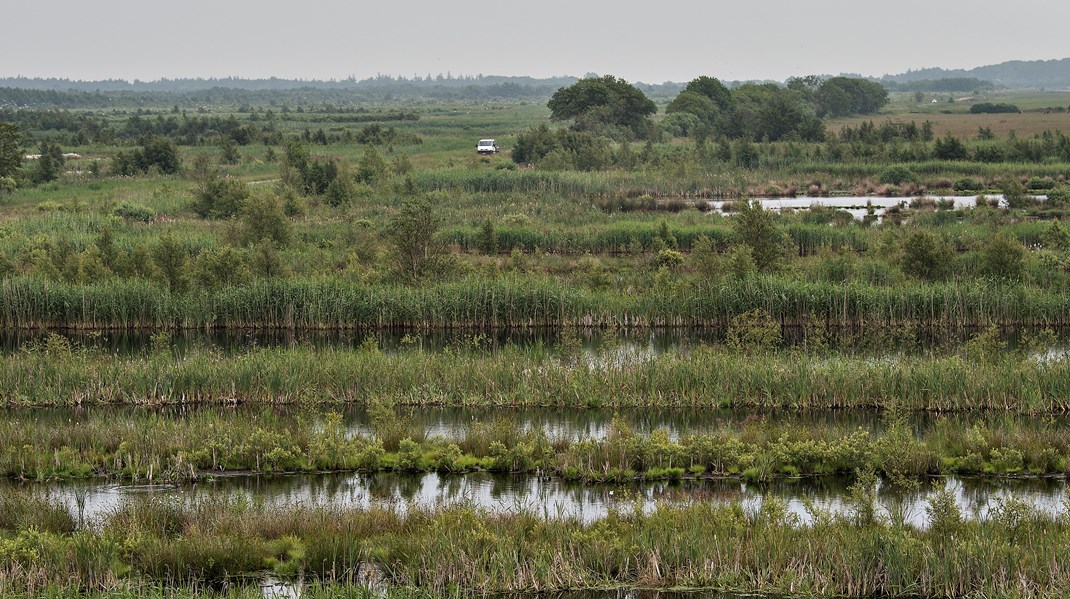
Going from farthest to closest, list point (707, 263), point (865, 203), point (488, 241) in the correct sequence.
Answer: point (865, 203) < point (488, 241) < point (707, 263)

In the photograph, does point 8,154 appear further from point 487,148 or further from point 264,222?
point 487,148

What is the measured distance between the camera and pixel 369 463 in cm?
2238

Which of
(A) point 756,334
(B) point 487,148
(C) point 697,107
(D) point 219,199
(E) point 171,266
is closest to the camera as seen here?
(A) point 756,334

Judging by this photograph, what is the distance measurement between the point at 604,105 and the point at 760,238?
72028 mm

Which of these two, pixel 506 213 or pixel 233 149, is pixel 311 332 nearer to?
pixel 506 213

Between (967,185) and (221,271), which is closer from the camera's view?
(221,271)

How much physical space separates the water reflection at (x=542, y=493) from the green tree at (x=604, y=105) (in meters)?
87.2

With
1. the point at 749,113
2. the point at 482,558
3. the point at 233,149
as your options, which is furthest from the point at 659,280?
the point at 749,113

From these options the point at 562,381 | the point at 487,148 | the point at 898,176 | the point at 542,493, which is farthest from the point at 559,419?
the point at 487,148

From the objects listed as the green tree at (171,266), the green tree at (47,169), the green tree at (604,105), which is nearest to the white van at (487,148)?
the green tree at (604,105)

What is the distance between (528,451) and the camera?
71.1 ft

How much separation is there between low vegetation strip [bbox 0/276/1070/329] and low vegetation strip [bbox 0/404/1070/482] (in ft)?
39.5

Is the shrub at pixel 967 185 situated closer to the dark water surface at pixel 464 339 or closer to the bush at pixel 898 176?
the bush at pixel 898 176

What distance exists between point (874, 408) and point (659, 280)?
41.1 ft
